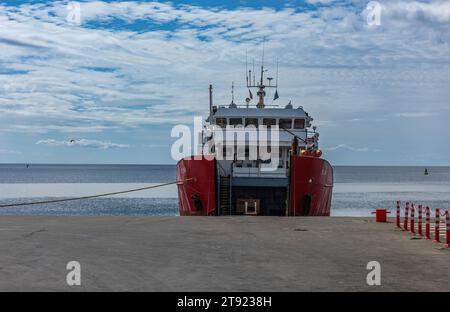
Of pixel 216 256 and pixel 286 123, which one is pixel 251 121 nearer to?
pixel 286 123

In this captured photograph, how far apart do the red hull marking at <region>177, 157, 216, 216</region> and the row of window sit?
4.65 meters

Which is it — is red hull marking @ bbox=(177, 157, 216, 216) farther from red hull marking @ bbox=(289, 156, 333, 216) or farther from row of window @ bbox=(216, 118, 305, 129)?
row of window @ bbox=(216, 118, 305, 129)

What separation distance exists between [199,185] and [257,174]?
8.70 ft

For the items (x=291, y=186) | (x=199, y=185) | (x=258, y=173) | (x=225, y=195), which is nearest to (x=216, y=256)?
(x=291, y=186)

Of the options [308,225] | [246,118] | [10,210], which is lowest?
[10,210]

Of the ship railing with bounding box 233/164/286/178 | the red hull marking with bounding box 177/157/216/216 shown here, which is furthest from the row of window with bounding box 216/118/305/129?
the red hull marking with bounding box 177/157/216/216

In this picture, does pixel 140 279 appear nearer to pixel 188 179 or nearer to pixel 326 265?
pixel 326 265

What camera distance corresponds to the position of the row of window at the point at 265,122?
31.1 m

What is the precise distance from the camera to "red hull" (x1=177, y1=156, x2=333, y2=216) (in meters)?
25.8

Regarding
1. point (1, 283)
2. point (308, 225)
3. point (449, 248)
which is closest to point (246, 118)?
point (308, 225)

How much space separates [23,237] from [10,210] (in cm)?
4018

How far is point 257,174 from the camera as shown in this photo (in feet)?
89.2

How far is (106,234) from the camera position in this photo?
17.1m

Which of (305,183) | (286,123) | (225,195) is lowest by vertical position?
(225,195)
